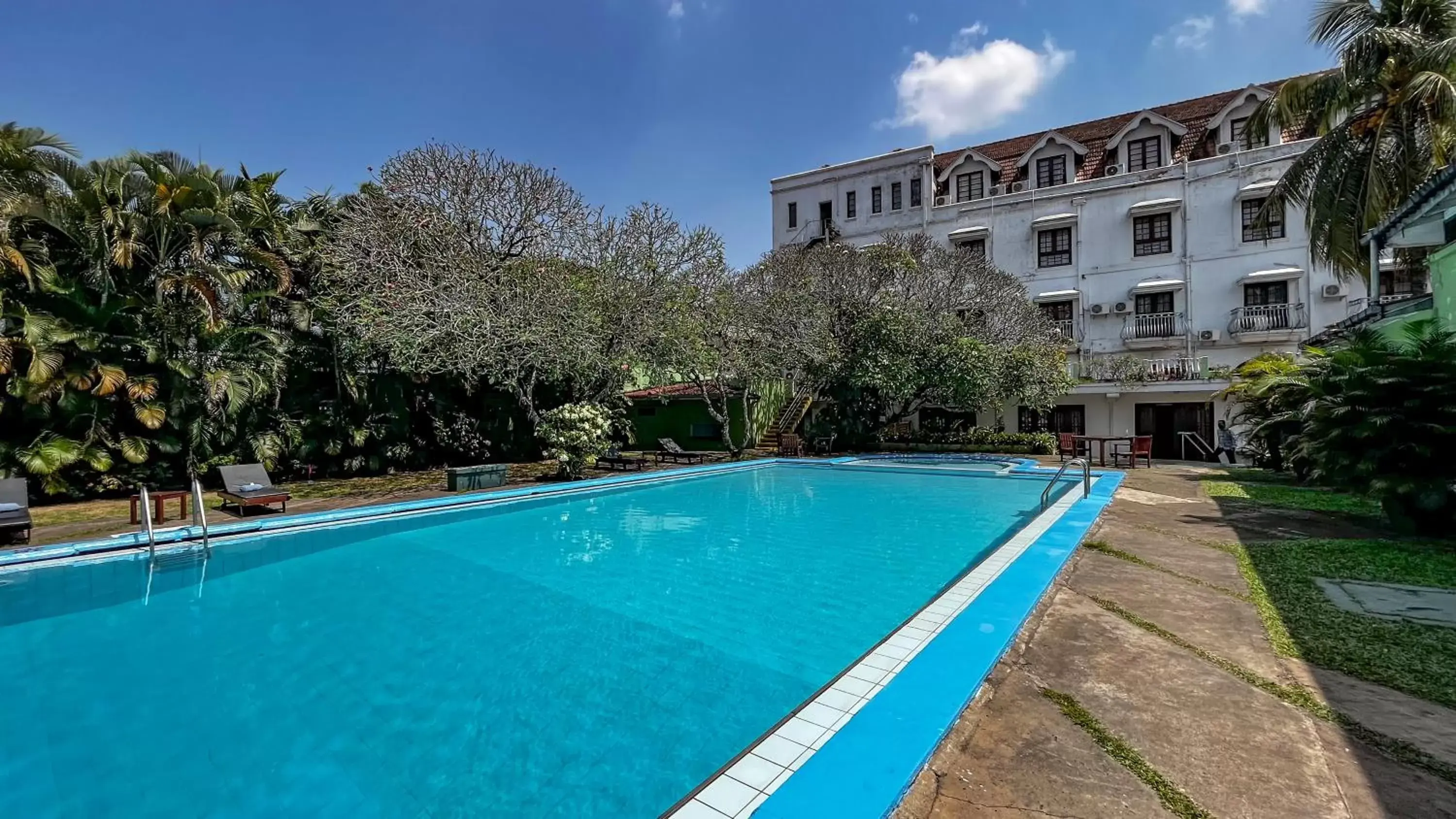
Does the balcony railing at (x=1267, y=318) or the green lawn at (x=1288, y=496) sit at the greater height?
the balcony railing at (x=1267, y=318)

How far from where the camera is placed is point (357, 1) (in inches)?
430

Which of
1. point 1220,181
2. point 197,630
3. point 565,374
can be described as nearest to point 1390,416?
point 197,630

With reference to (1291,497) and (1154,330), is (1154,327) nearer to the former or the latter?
(1154,330)

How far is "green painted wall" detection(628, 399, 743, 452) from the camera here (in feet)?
79.6

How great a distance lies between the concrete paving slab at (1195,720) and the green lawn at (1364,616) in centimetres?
90

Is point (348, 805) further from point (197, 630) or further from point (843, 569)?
point (843, 569)

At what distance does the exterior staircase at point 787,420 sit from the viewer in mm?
22312

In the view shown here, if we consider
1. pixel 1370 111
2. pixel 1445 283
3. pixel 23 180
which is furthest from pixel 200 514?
pixel 1370 111

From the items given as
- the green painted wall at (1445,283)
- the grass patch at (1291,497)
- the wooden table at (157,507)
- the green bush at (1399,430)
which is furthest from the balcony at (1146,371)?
the wooden table at (157,507)

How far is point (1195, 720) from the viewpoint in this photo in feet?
9.89

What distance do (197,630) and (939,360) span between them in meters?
19.0

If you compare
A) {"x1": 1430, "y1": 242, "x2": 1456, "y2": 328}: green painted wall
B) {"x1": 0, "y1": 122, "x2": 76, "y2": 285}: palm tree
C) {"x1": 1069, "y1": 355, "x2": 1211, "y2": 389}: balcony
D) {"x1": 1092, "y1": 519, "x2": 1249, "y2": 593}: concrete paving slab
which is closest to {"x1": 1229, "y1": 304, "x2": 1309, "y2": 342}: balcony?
{"x1": 1069, "y1": 355, "x2": 1211, "y2": 389}: balcony

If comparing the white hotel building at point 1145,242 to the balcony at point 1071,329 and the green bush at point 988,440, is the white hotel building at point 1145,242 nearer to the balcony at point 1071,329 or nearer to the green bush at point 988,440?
the balcony at point 1071,329

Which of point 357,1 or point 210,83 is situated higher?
point 357,1
